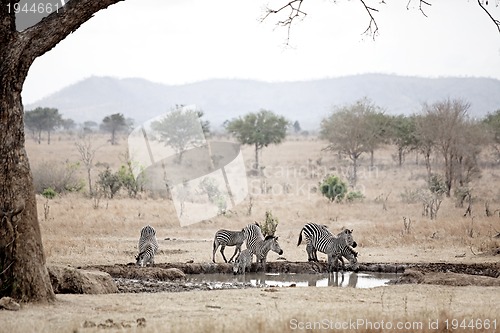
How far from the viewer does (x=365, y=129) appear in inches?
2415

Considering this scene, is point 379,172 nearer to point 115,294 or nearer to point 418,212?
point 418,212

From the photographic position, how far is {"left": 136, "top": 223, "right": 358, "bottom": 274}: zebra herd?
19.1m

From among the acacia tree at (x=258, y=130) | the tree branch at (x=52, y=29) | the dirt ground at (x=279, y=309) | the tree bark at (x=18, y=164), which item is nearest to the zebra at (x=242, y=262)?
the dirt ground at (x=279, y=309)

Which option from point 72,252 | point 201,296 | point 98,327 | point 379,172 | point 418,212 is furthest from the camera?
point 379,172

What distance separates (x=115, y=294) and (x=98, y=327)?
3621mm

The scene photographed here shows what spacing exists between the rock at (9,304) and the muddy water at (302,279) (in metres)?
6.92

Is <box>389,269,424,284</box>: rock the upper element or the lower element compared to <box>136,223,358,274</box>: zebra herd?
lower

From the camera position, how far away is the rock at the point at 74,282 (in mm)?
13711

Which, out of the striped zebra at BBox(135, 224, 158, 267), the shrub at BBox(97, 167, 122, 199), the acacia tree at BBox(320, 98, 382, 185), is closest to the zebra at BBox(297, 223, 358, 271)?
the striped zebra at BBox(135, 224, 158, 267)

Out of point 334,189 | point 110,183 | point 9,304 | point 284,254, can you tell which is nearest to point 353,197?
point 334,189

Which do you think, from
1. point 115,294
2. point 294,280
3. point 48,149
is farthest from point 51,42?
point 48,149

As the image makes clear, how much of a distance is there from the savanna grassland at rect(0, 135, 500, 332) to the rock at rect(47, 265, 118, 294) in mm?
863
